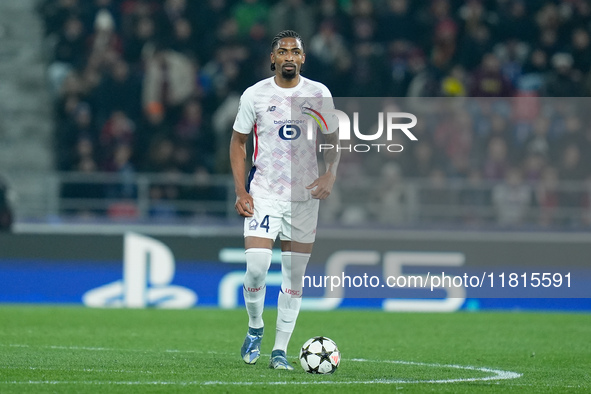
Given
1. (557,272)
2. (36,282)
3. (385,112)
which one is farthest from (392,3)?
(36,282)

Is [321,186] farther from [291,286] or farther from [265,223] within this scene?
[291,286]

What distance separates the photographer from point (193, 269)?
1465cm

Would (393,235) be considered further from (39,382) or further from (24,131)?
(39,382)

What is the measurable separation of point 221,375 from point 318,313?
658 cm

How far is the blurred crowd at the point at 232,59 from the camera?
16328 millimetres

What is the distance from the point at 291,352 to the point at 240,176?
190 centimetres

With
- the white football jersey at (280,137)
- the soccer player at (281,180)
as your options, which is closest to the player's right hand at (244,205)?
the soccer player at (281,180)

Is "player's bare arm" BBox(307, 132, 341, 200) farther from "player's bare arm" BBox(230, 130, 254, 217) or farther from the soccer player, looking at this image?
"player's bare arm" BBox(230, 130, 254, 217)

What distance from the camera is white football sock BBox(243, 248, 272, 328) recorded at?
789 centimetres

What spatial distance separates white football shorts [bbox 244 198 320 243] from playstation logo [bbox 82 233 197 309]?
6611 millimetres

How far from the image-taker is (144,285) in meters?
14.4

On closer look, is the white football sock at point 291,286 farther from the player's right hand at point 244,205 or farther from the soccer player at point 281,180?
the player's right hand at point 244,205

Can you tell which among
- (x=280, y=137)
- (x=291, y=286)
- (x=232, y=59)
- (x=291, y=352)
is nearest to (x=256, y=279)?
(x=291, y=286)

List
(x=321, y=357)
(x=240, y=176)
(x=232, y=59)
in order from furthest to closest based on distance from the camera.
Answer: (x=232, y=59), (x=240, y=176), (x=321, y=357)
